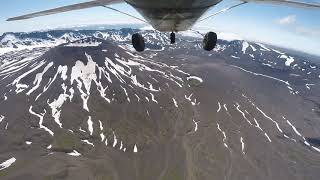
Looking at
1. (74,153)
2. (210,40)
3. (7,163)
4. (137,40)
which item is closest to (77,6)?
(137,40)

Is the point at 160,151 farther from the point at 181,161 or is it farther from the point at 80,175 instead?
the point at 80,175

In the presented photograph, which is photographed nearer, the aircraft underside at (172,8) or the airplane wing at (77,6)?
the aircraft underside at (172,8)

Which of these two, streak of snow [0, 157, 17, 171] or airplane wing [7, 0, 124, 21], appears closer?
airplane wing [7, 0, 124, 21]

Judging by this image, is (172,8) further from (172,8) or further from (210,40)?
(210,40)

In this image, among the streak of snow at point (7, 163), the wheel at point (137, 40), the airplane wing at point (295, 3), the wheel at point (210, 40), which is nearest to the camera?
the airplane wing at point (295, 3)

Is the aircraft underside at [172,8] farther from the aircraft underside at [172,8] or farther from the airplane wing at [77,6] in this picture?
the airplane wing at [77,6]

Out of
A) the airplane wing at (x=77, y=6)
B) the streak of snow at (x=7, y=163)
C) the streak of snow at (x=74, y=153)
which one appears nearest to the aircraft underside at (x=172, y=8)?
the airplane wing at (x=77, y=6)

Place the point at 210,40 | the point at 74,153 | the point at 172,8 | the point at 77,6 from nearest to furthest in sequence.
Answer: the point at 172,8, the point at 77,6, the point at 210,40, the point at 74,153

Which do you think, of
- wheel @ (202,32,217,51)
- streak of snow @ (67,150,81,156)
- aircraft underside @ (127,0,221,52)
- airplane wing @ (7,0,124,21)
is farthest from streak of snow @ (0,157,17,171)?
aircraft underside @ (127,0,221,52)

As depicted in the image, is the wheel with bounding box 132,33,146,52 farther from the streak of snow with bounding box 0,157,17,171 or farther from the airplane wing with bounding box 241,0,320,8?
the streak of snow with bounding box 0,157,17,171

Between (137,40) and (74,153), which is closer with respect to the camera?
(137,40)

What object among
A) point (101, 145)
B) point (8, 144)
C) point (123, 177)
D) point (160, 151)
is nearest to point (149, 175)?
point (123, 177)
